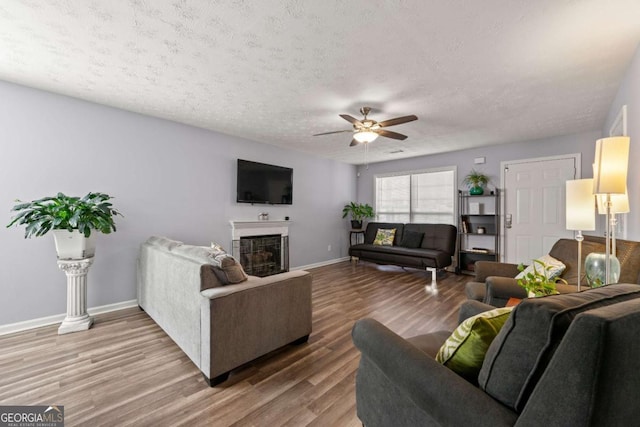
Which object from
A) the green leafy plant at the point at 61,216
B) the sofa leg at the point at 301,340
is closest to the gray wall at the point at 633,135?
the sofa leg at the point at 301,340

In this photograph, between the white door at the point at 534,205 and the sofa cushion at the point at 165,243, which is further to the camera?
the white door at the point at 534,205

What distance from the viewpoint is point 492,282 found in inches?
85.2

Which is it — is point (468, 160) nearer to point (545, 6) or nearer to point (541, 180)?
point (541, 180)

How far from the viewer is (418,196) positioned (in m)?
6.05

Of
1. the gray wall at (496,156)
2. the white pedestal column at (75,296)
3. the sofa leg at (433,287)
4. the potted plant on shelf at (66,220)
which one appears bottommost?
the sofa leg at (433,287)

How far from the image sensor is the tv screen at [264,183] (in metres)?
4.48

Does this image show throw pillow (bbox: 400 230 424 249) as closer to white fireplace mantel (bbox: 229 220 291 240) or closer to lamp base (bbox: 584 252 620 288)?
white fireplace mantel (bbox: 229 220 291 240)

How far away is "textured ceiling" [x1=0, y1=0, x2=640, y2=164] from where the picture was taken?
5.63 feet

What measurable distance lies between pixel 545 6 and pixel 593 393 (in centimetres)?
212

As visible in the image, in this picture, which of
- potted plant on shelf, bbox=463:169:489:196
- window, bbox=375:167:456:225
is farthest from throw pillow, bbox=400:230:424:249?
potted plant on shelf, bbox=463:169:489:196

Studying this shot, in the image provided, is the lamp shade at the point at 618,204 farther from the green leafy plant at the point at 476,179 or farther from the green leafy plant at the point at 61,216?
the green leafy plant at the point at 61,216

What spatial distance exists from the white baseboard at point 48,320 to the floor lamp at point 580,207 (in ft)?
15.4

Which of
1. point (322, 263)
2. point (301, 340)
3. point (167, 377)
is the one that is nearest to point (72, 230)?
point (167, 377)

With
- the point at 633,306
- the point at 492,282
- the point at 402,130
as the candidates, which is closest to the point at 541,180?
the point at 402,130
